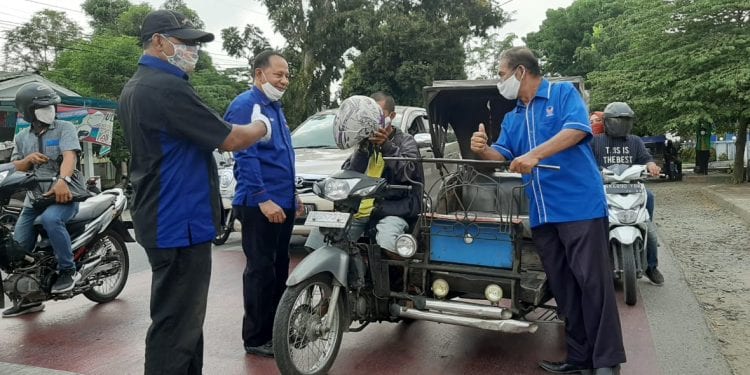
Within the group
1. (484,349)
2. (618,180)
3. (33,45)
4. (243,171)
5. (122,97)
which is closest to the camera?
(122,97)

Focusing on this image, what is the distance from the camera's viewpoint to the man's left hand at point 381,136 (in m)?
4.14

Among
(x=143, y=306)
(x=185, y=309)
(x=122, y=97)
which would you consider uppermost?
(x=122, y=97)

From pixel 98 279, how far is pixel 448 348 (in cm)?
305

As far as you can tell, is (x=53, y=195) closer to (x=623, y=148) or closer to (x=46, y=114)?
(x=46, y=114)

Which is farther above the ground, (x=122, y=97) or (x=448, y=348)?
(x=122, y=97)

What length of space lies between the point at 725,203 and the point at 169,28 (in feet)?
39.7

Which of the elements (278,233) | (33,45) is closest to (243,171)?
(278,233)

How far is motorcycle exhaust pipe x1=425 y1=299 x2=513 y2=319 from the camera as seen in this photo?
3.76 m

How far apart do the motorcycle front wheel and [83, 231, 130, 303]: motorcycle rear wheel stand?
2626 millimetres

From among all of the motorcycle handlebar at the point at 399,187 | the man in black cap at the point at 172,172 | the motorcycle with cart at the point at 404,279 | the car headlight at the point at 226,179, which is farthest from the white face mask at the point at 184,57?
the car headlight at the point at 226,179

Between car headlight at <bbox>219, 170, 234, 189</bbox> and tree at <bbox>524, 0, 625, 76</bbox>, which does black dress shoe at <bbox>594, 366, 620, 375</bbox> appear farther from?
tree at <bbox>524, 0, 625, 76</bbox>

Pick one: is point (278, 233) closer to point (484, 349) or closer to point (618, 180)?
point (484, 349)

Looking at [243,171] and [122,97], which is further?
[243,171]

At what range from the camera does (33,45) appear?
30.5m
